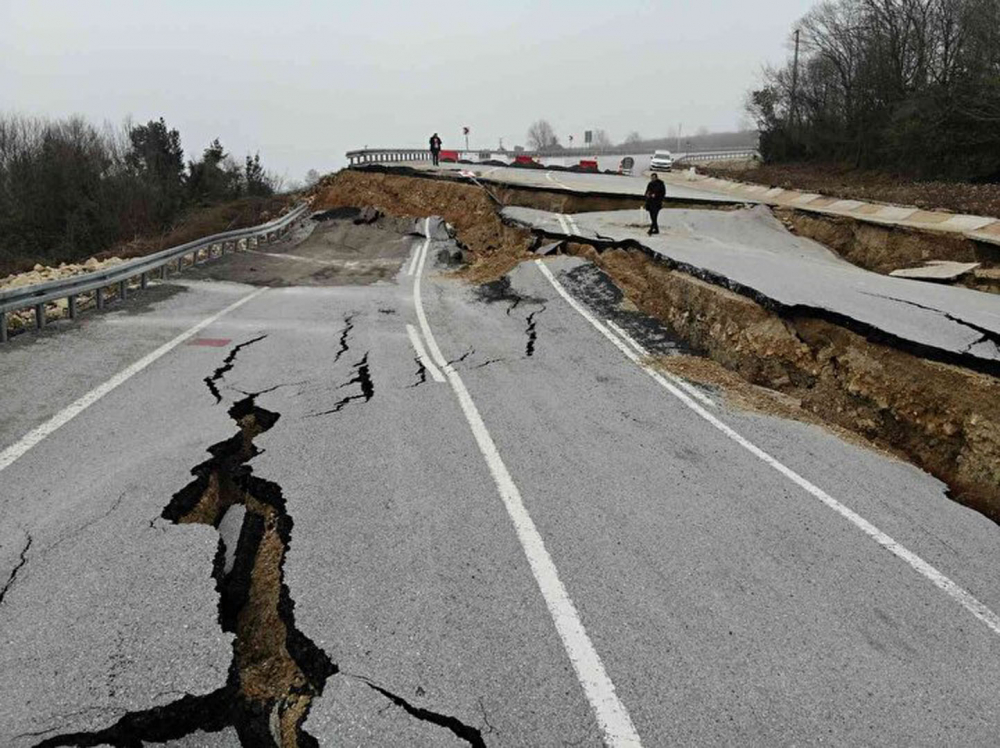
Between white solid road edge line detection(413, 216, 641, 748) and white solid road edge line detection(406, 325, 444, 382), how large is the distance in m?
1.97

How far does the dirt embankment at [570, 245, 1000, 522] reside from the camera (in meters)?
6.70

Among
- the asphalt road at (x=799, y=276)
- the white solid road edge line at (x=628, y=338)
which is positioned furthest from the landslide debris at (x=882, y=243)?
the white solid road edge line at (x=628, y=338)

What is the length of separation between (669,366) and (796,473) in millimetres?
3333

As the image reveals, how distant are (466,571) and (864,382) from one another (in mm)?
6126

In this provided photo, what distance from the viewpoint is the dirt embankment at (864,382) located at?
670 cm

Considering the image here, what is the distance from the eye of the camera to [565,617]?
386cm

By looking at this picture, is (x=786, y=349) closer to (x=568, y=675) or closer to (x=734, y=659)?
(x=734, y=659)

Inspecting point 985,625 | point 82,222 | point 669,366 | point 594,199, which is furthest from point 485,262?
point 82,222

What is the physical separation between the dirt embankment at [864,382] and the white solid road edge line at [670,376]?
94 centimetres

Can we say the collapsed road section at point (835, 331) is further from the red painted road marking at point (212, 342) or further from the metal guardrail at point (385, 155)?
the metal guardrail at point (385, 155)

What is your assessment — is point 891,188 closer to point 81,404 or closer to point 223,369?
point 223,369

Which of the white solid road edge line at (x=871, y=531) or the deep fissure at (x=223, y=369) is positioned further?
the deep fissure at (x=223, y=369)

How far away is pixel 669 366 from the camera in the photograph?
30.1 feet

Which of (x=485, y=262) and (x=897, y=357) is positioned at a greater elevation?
(x=485, y=262)
